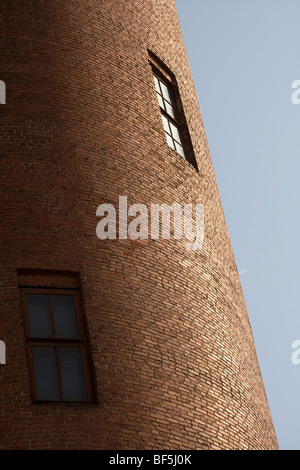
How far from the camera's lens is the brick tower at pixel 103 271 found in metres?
10.6

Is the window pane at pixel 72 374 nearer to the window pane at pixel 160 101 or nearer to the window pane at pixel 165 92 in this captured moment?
the window pane at pixel 160 101

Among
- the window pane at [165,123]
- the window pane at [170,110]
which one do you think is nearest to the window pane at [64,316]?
the window pane at [165,123]

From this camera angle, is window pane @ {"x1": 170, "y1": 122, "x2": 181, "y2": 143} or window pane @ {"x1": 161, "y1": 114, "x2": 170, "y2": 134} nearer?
window pane @ {"x1": 161, "y1": 114, "x2": 170, "y2": 134}

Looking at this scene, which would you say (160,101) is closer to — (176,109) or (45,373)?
(176,109)

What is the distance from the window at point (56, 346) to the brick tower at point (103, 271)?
0.02 meters

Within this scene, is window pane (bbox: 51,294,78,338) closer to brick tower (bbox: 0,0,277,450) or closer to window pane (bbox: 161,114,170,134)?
brick tower (bbox: 0,0,277,450)

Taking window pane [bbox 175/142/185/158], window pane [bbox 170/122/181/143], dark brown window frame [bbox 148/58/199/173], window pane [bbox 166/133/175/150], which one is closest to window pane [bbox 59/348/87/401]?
window pane [bbox 166/133/175/150]

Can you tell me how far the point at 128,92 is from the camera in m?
14.2

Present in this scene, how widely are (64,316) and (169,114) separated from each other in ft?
18.6

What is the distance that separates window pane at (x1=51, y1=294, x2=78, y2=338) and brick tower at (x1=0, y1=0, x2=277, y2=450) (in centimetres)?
1

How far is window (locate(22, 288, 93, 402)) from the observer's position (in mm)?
10672

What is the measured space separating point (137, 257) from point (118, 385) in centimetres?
217

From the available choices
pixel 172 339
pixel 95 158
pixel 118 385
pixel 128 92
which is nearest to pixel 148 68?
pixel 128 92

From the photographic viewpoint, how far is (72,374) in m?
10.9
